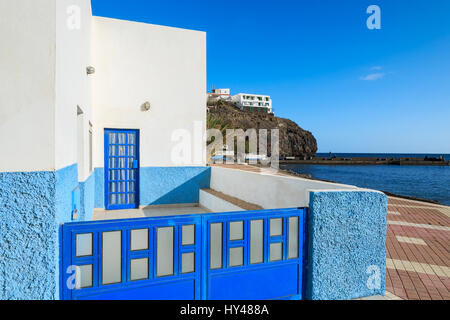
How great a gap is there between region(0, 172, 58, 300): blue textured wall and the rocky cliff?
6552 centimetres

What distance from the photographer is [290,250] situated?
295 centimetres

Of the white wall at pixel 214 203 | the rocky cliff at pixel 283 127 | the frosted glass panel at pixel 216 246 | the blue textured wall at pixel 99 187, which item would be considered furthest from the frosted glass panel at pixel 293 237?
the rocky cliff at pixel 283 127

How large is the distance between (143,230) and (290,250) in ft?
5.29

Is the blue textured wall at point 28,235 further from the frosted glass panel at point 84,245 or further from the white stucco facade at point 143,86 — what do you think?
the white stucco facade at point 143,86

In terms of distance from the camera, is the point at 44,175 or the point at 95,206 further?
the point at 95,206

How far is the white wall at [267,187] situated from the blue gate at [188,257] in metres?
0.84

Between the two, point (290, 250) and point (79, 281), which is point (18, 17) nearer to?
point (79, 281)

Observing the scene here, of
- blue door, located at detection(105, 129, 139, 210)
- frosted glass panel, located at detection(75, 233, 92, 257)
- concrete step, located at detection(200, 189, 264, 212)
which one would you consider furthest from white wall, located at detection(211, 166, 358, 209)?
blue door, located at detection(105, 129, 139, 210)

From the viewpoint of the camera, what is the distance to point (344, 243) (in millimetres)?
3049

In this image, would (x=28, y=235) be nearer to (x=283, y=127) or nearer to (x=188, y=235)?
(x=188, y=235)

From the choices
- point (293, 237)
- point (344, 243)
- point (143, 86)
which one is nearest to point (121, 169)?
point (143, 86)

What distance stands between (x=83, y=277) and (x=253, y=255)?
162cm

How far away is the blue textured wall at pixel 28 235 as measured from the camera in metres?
1.90
